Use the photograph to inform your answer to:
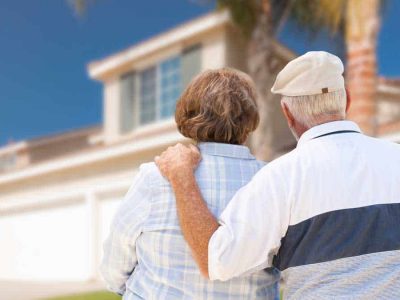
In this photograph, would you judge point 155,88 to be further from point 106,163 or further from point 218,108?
point 218,108

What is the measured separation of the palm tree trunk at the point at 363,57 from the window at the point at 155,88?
5.04 meters

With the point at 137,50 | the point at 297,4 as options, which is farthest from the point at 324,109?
the point at 137,50

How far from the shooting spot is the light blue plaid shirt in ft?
5.95

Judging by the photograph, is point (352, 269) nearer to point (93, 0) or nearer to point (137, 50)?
point (93, 0)

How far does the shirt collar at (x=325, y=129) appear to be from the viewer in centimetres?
177

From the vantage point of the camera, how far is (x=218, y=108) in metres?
1.92

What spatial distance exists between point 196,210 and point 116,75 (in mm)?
13319

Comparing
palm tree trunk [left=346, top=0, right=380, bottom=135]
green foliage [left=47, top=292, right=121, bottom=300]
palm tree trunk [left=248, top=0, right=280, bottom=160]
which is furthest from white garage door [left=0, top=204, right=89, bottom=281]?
palm tree trunk [left=346, top=0, right=380, bottom=135]

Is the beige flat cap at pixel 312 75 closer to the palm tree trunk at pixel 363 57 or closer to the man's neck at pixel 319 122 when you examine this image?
A: the man's neck at pixel 319 122

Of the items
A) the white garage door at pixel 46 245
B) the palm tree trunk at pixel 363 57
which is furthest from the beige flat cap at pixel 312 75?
the white garage door at pixel 46 245

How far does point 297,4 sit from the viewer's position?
1091 cm

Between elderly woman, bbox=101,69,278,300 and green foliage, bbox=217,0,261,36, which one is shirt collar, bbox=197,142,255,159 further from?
green foliage, bbox=217,0,261,36

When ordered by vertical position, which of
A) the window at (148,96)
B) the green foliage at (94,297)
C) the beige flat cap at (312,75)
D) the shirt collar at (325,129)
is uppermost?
the window at (148,96)

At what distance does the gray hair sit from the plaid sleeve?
574 millimetres
